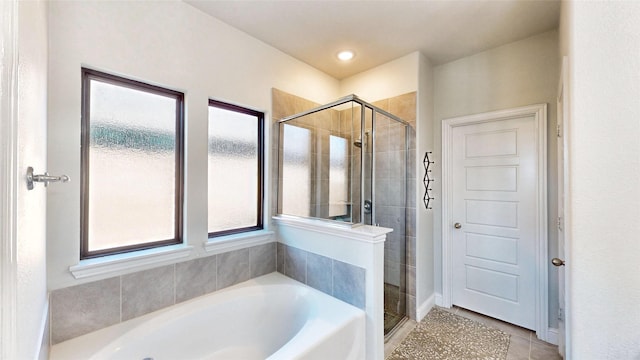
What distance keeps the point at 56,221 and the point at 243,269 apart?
1202 mm

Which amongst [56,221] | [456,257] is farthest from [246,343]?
[456,257]

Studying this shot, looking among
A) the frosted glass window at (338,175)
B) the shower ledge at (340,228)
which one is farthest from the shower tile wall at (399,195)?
the shower ledge at (340,228)

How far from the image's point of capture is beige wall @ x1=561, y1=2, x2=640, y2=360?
1.09 meters

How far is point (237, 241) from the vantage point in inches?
82.3

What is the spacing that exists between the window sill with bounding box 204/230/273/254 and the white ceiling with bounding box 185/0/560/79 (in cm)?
173

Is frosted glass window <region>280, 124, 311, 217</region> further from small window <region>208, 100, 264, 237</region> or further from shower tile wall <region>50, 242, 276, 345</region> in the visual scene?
shower tile wall <region>50, 242, 276, 345</region>

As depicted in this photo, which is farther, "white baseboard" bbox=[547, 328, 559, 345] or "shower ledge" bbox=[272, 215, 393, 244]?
"white baseboard" bbox=[547, 328, 559, 345]

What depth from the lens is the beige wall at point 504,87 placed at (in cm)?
219

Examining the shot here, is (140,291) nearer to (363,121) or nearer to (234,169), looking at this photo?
(234,169)

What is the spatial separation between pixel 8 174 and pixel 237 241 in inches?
63.7

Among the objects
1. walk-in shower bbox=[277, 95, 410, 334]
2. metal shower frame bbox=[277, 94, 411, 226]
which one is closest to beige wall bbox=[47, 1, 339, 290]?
walk-in shower bbox=[277, 95, 410, 334]

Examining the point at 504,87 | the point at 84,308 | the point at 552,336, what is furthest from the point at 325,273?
the point at 504,87

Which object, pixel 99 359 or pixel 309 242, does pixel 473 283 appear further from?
pixel 99 359

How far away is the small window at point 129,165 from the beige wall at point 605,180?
230 cm
